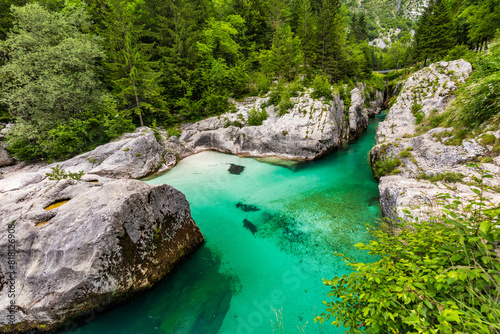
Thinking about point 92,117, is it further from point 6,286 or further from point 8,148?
point 6,286

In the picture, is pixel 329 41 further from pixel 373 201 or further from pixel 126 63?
pixel 126 63

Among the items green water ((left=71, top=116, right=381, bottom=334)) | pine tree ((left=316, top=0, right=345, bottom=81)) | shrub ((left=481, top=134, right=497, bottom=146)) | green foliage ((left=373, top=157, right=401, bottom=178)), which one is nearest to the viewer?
green water ((left=71, top=116, right=381, bottom=334))

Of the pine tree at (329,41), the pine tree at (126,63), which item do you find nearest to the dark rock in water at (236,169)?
the pine tree at (126,63)

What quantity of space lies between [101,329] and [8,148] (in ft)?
55.3

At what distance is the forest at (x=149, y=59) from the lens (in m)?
13.1

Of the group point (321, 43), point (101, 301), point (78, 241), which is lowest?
point (101, 301)

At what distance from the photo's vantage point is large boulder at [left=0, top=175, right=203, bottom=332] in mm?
4557

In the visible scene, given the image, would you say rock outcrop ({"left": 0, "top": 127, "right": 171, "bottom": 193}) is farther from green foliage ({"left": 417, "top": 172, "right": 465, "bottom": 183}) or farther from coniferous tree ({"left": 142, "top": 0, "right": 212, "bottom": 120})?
green foliage ({"left": 417, "top": 172, "right": 465, "bottom": 183})

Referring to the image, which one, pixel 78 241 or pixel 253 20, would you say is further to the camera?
pixel 253 20

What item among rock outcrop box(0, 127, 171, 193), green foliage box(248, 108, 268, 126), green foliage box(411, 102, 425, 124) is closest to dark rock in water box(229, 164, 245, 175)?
rock outcrop box(0, 127, 171, 193)

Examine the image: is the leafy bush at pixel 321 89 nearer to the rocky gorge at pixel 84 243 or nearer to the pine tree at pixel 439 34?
the rocky gorge at pixel 84 243

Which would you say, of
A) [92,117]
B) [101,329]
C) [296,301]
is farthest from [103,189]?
[92,117]

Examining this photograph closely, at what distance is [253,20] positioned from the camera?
28172 mm

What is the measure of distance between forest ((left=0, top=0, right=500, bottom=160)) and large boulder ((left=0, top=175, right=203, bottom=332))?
35.3 feet
